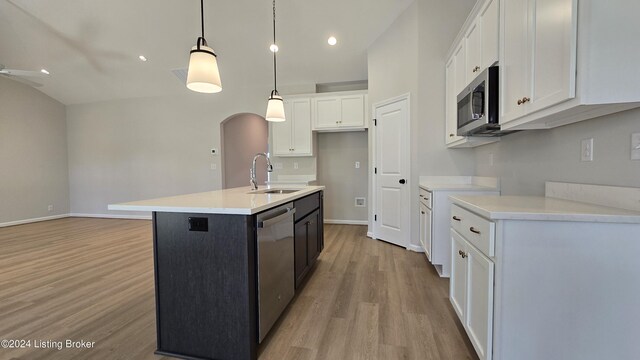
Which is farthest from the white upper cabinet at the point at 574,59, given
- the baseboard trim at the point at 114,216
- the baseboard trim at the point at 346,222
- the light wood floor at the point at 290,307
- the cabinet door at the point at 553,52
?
the baseboard trim at the point at 114,216

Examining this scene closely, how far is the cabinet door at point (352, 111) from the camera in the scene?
461 centimetres

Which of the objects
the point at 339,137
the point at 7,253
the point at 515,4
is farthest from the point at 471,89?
the point at 7,253

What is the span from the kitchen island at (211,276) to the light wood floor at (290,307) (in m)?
0.23

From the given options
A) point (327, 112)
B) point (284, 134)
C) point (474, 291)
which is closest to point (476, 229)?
point (474, 291)

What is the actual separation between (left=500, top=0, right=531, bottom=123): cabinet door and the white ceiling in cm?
229

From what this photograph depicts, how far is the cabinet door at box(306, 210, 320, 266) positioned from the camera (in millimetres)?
2686

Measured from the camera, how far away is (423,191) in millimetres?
3117

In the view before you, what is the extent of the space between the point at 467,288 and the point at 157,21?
5.09 meters

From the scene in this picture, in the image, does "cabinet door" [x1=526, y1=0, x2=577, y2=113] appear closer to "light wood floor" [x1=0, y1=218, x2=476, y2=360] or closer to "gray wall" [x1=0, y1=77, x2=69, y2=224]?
"light wood floor" [x1=0, y1=218, x2=476, y2=360]

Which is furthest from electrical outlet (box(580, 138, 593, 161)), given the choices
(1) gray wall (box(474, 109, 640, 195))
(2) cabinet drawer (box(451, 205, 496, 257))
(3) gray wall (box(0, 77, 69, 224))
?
(3) gray wall (box(0, 77, 69, 224))

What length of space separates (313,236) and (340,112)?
8.42 ft

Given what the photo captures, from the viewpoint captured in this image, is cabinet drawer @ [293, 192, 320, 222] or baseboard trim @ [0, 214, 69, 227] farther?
baseboard trim @ [0, 214, 69, 227]

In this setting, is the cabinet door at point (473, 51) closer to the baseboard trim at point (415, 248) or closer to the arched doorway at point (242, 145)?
the baseboard trim at point (415, 248)

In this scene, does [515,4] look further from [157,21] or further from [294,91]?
[157,21]
